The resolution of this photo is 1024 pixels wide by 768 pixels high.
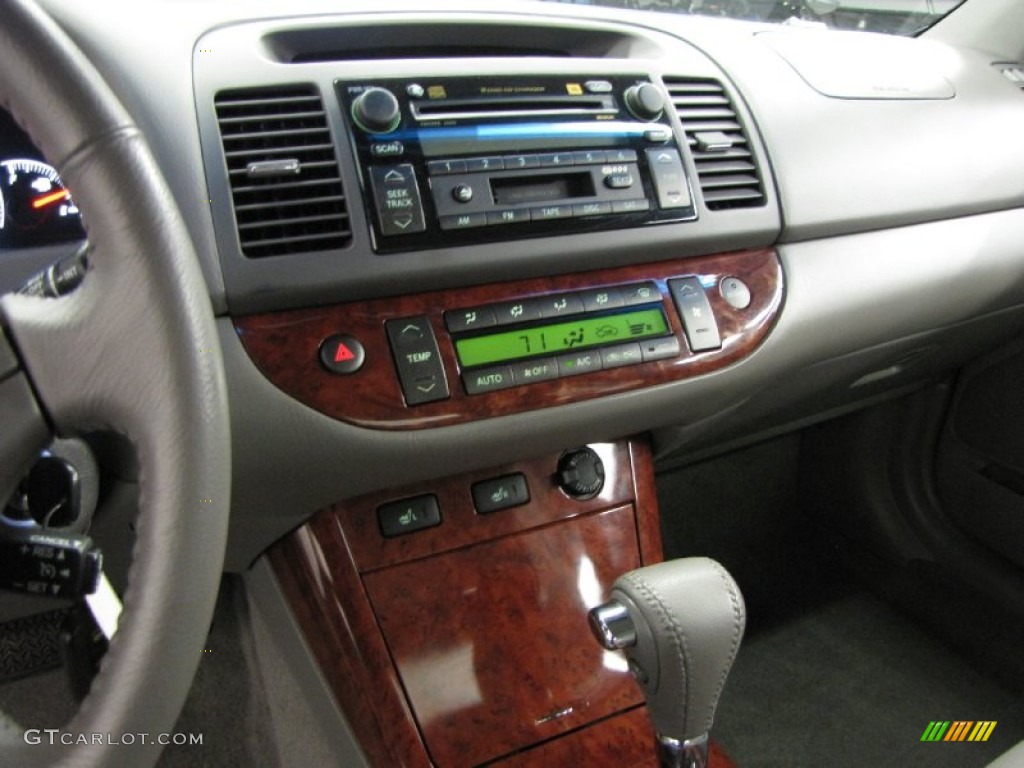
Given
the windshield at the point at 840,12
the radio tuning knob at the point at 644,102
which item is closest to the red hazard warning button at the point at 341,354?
the radio tuning knob at the point at 644,102

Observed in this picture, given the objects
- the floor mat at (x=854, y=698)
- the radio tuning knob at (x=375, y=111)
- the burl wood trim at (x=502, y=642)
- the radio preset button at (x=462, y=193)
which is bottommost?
the floor mat at (x=854, y=698)

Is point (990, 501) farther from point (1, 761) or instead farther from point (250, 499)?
Result: point (1, 761)

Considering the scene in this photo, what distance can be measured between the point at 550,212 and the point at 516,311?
0.32 feet

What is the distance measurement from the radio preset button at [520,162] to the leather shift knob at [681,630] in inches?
15.3

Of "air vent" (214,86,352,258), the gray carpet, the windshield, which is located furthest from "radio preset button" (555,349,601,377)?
the gray carpet

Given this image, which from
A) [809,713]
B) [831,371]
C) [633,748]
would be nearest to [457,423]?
[633,748]

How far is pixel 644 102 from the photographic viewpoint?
93 cm

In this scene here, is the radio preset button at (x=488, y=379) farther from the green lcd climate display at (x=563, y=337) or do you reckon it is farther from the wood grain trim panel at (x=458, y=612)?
the wood grain trim panel at (x=458, y=612)

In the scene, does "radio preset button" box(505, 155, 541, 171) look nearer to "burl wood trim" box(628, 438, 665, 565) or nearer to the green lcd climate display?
the green lcd climate display

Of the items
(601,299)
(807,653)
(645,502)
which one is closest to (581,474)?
(645,502)

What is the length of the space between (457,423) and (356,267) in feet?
0.55

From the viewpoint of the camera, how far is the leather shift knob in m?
0.71

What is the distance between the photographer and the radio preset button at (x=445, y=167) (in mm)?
823

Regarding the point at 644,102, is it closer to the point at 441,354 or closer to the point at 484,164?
the point at 484,164
